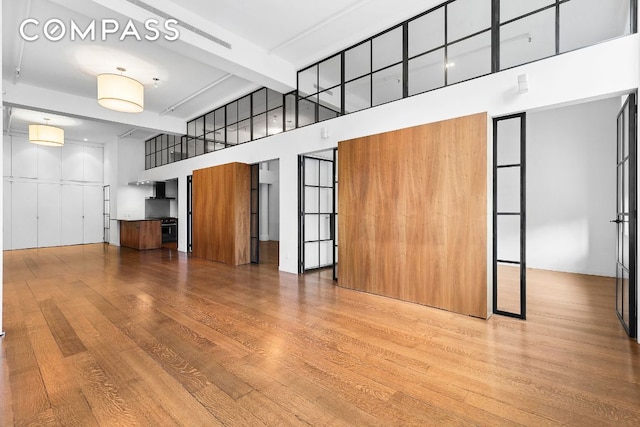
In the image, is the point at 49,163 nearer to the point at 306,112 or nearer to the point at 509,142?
the point at 306,112

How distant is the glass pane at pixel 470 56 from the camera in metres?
3.88

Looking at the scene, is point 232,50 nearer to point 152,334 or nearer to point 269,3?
point 269,3

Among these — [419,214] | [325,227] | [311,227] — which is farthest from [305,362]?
[325,227]

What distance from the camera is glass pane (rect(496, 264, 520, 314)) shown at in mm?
3639

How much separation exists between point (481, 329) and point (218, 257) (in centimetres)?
559

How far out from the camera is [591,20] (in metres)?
3.68

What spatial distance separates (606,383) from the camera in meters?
2.05

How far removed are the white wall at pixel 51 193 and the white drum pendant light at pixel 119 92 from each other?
753 centimetres

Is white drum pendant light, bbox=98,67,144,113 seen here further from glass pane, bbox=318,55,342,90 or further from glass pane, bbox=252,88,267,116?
glass pane, bbox=318,55,342,90

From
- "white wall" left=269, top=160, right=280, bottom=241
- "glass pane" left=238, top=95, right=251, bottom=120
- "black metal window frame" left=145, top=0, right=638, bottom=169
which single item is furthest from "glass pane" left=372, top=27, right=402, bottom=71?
"white wall" left=269, top=160, right=280, bottom=241

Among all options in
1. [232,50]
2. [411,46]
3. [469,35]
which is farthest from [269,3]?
[469,35]

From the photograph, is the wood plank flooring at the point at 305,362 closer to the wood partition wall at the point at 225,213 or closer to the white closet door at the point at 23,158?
the wood partition wall at the point at 225,213

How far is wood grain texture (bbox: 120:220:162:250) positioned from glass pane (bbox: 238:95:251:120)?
4976 mm

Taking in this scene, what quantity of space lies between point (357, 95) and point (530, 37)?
2.38 metres
